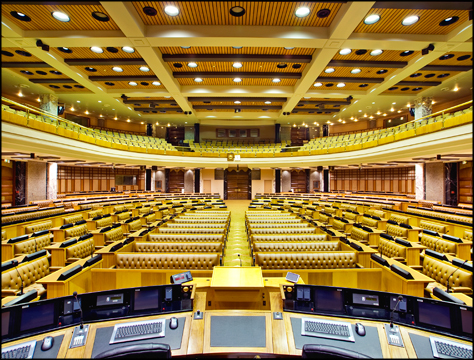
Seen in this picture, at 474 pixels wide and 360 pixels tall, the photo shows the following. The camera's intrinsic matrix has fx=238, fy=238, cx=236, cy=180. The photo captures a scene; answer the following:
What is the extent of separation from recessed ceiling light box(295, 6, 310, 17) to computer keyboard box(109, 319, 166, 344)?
8.12 m

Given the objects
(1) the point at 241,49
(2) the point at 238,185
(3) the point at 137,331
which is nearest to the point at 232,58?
(1) the point at 241,49

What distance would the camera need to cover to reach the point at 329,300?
2938mm

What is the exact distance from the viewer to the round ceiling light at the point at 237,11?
22.4 ft

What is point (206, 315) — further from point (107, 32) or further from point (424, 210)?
point (424, 210)

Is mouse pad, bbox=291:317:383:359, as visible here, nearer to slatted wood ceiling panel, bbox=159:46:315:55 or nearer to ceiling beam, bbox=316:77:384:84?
slatted wood ceiling panel, bbox=159:46:315:55

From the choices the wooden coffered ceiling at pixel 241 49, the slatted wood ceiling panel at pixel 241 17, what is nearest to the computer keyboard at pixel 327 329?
the wooden coffered ceiling at pixel 241 49

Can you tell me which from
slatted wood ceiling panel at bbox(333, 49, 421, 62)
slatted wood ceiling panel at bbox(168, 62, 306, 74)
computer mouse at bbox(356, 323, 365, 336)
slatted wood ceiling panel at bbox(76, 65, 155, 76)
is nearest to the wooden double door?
slatted wood ceiling panel at bbox(168, 62, 306, 74)

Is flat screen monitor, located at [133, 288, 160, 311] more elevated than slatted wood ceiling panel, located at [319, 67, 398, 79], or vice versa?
slatted wood ceiling panel, located at [319, 67, 398, 79]

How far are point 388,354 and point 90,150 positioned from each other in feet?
46.8

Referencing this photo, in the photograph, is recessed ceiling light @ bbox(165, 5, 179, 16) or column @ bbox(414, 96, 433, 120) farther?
column @ bbox(414, 96, 433, 120)

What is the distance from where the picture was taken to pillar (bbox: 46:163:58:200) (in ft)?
51.1

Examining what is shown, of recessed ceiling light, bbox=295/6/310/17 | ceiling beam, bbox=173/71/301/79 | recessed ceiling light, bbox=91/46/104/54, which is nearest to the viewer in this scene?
recessed ceiling light, bbox=295/6/310/17

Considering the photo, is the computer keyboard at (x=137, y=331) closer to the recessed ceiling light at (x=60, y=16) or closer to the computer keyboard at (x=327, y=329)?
the computer keyboard at (x=327, y=329)

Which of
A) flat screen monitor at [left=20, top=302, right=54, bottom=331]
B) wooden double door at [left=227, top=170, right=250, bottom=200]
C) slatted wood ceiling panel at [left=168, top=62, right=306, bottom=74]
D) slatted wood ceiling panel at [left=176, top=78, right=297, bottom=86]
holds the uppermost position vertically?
slatted wood ceiling panel at [left=176, top=78, right=297, bottom=86]
